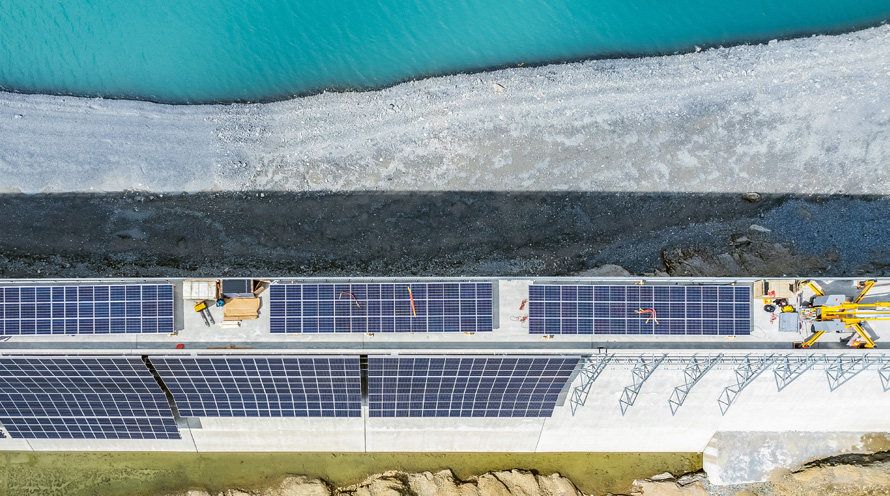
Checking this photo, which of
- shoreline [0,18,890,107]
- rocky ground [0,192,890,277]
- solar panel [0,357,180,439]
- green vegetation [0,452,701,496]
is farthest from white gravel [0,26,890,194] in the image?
green vegetation [0,452,701,496]

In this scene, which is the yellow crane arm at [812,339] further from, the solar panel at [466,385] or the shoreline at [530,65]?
the shoreline at [530,65]

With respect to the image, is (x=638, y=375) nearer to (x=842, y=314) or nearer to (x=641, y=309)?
(x=641, y=309)

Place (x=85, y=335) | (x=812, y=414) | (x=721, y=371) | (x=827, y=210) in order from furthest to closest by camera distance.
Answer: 1. (x=827, y=210)
2. (x=812, y=414)
3. (x=721, y=371)
4. (x=85, y=335)

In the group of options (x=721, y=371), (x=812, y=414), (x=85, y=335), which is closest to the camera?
(x=85, y=335)

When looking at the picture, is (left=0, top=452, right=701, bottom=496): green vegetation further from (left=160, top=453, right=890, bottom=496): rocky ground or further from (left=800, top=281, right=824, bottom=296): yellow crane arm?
(left=800, top=281, right=824, bottom=296): yellow crane arm

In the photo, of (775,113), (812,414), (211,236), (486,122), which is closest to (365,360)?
(211,236)

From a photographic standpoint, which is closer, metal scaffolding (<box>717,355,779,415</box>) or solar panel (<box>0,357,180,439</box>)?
metal scaffolding (<box>717,355,779,415</box>)

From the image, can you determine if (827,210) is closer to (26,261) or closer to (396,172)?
(396,172)
